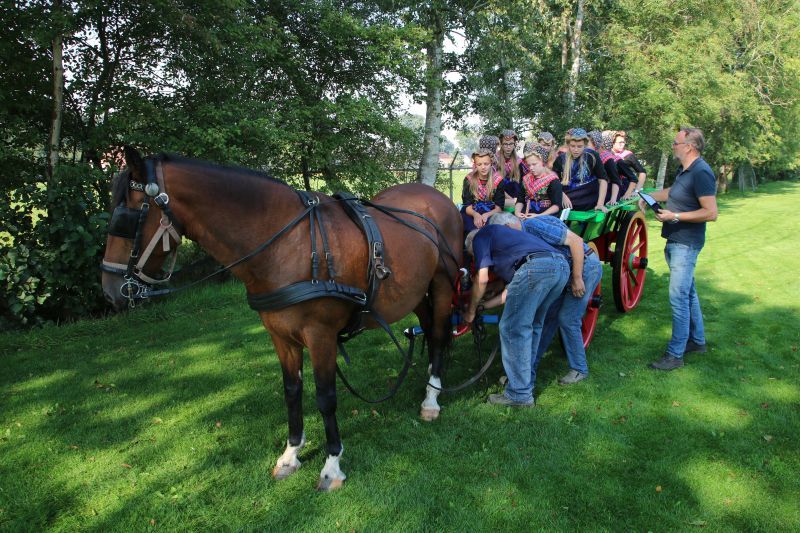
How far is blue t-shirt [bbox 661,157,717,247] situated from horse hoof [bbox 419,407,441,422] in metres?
2.66

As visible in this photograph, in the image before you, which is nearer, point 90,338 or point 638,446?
point 638,446

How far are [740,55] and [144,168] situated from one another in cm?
2645

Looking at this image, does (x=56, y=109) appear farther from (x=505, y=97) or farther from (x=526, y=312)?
(x=505, y=97)

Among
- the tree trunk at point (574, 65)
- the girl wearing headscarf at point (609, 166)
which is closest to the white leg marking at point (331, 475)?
the girl wearing headscarf at point (609, 166)

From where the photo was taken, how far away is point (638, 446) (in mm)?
3547

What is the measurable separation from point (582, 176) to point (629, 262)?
1281 millimetres

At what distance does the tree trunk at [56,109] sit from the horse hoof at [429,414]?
553 centimetres

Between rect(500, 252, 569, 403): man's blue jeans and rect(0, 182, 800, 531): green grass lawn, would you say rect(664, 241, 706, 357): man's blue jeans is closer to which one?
rect(0, 182, 800, 531): green grass lawn

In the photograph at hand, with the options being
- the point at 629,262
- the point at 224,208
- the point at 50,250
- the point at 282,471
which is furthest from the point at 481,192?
the point at 50,250

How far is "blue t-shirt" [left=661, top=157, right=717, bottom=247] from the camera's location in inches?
173

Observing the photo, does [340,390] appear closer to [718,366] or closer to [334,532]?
[334,532]

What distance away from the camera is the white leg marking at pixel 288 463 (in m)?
3.29

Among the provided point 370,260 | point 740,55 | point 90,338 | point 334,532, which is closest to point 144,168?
point 370,260

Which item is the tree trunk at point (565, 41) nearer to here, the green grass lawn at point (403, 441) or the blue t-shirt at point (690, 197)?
the green grass lawn at point (403, 441)
